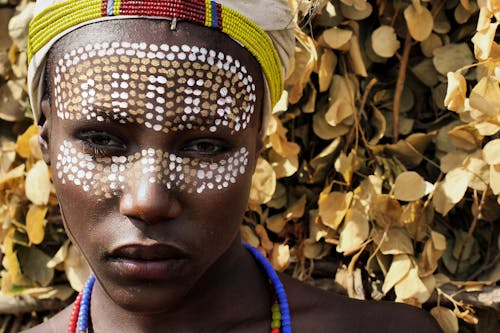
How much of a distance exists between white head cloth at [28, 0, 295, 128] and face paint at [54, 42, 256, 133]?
10cm

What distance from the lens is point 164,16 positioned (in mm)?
1424

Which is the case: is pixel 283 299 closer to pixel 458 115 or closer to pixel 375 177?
pixel 375 177

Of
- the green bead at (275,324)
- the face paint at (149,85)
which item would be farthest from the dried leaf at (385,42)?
the green bead at (275,324)

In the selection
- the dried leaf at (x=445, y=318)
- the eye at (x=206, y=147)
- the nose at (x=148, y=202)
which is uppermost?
the eye at (x=206, y=147)

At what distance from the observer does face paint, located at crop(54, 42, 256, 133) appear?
141 centimetres

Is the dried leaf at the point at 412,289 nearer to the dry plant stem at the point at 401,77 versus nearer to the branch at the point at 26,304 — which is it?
the dry plant stem at the point at 401,77

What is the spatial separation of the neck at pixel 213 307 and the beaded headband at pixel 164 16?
1.43ft

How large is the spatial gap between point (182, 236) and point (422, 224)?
0.80 m

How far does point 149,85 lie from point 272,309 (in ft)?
2.03

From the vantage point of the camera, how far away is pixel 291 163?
204 centimetres

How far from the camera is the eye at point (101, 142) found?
4.74 ft

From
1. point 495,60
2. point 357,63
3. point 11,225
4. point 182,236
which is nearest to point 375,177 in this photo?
point 357,63

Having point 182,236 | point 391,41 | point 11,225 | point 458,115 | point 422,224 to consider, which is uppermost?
point 391,41

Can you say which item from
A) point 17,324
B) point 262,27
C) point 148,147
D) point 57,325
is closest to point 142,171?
point 148,147
